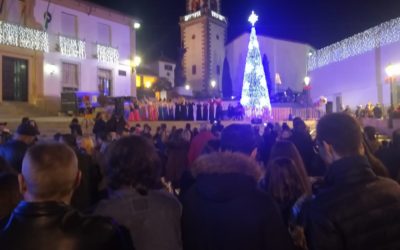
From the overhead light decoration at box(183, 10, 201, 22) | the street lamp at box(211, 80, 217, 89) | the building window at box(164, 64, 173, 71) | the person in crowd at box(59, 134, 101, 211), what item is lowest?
the person in crowd at box(59, 134, 101, 211)

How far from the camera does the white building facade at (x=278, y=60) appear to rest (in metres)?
48.9

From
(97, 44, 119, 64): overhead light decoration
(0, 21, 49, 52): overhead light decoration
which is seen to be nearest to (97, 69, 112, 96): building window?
(97, 44, 119, 64): overhead light decoration

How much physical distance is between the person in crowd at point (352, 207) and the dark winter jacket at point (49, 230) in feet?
3.50

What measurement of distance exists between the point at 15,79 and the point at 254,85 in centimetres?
1405

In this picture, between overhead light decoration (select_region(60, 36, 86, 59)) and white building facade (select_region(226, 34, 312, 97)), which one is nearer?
overhead light decoration (select_region(60, 36, 86, 59))

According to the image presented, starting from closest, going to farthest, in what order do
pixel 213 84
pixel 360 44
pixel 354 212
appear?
1. pixel 354 212
2. pixel 360 44
3. pixel 213 84

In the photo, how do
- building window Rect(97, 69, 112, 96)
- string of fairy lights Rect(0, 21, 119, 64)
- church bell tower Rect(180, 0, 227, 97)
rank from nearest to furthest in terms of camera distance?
string of fairy lights Rect(0, 21, 119, 64), building window Rect(97, 69, 112, 96), church bell tower Rect(180, 0, 227, 97)

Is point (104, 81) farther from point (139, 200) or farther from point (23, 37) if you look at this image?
point (139, 200)

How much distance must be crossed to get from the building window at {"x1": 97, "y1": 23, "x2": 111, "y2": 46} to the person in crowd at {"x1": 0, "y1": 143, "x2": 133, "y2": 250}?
28.7 m

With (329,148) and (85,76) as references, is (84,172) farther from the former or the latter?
(85,76)

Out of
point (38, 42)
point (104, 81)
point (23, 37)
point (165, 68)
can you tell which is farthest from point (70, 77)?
point (165, 68)

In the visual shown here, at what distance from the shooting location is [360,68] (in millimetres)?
27516

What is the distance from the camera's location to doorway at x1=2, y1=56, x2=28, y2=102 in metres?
23.5

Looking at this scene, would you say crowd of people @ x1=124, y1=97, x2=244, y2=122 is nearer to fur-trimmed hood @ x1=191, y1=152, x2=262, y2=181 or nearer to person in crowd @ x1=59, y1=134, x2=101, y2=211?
person in crowd @ x1=59, y1=134, x2=101, y2=211
